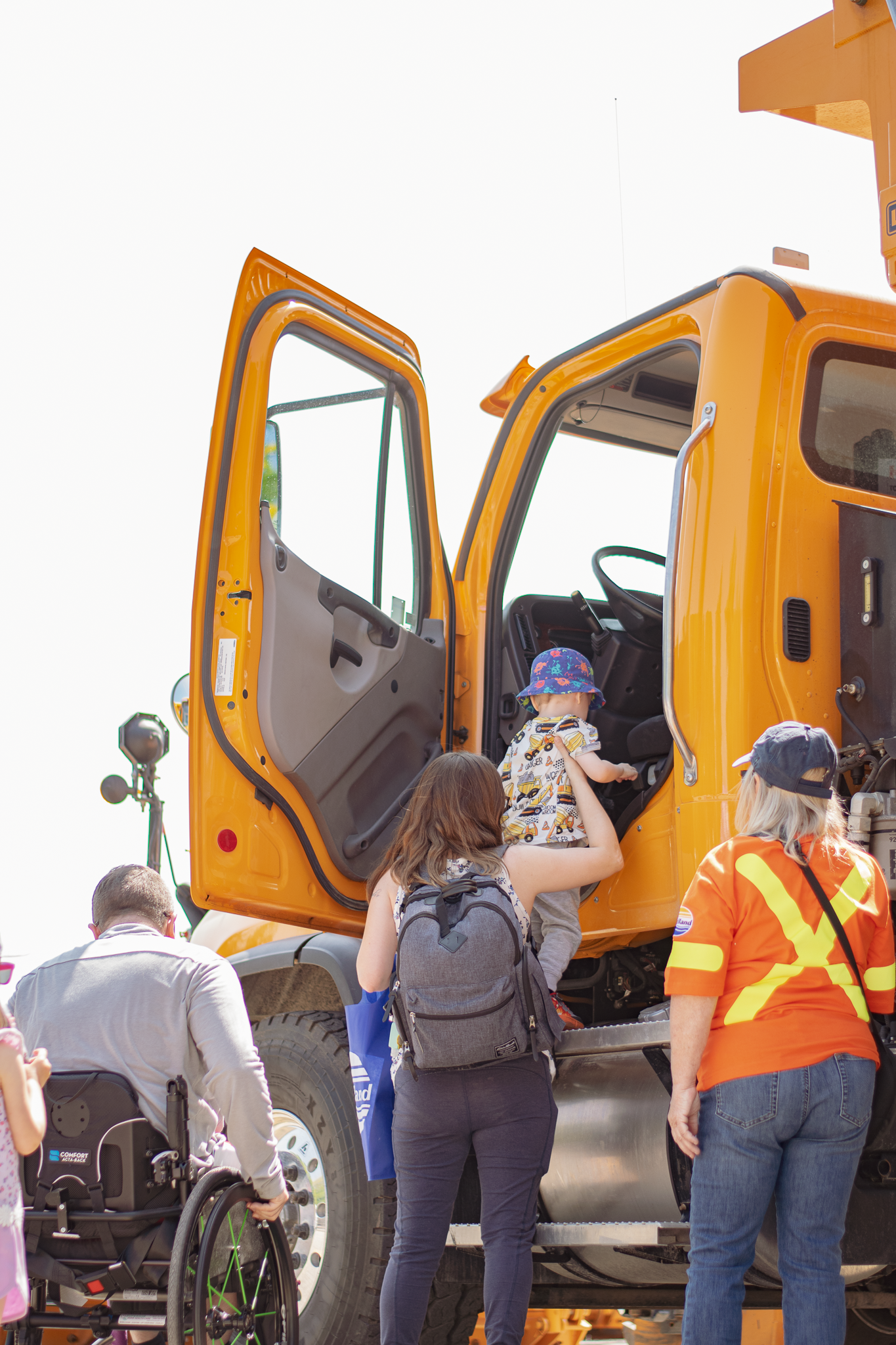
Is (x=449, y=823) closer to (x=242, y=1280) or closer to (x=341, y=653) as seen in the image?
(x=341, y=653)

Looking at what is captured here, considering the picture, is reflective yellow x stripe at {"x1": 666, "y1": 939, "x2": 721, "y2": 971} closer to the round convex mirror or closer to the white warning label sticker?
the white warning label sticker

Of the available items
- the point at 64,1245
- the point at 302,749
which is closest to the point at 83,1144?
the point at 64,1245

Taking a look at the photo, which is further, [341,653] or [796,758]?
[341,653]

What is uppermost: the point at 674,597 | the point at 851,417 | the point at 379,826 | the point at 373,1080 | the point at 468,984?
the point at 851,417

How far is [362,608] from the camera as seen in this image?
4379mm

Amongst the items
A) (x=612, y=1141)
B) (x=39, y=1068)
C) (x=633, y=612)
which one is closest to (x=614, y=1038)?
(x=612, y=1141)

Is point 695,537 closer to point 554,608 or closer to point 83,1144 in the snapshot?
point 554,608

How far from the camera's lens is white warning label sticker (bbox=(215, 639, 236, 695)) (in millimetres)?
4012

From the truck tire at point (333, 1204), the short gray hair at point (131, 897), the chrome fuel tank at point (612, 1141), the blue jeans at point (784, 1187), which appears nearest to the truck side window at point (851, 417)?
the chrome fuel tank at point (612, 1141)

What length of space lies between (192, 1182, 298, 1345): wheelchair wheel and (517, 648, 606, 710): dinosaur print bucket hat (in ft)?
5.21

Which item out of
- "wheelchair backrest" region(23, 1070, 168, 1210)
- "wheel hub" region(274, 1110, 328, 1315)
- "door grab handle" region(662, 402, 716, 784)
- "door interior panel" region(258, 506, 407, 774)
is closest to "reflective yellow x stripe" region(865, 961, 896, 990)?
"door grab handle" region(662, 402, 716, 784)

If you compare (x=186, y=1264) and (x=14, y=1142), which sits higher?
(x=14, y=1142)

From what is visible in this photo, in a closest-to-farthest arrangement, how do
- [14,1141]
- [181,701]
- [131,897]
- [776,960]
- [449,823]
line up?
[14,1141] → [776,960] → [449,823] → [131,897] → [181,701]

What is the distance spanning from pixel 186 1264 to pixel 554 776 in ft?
5.27
